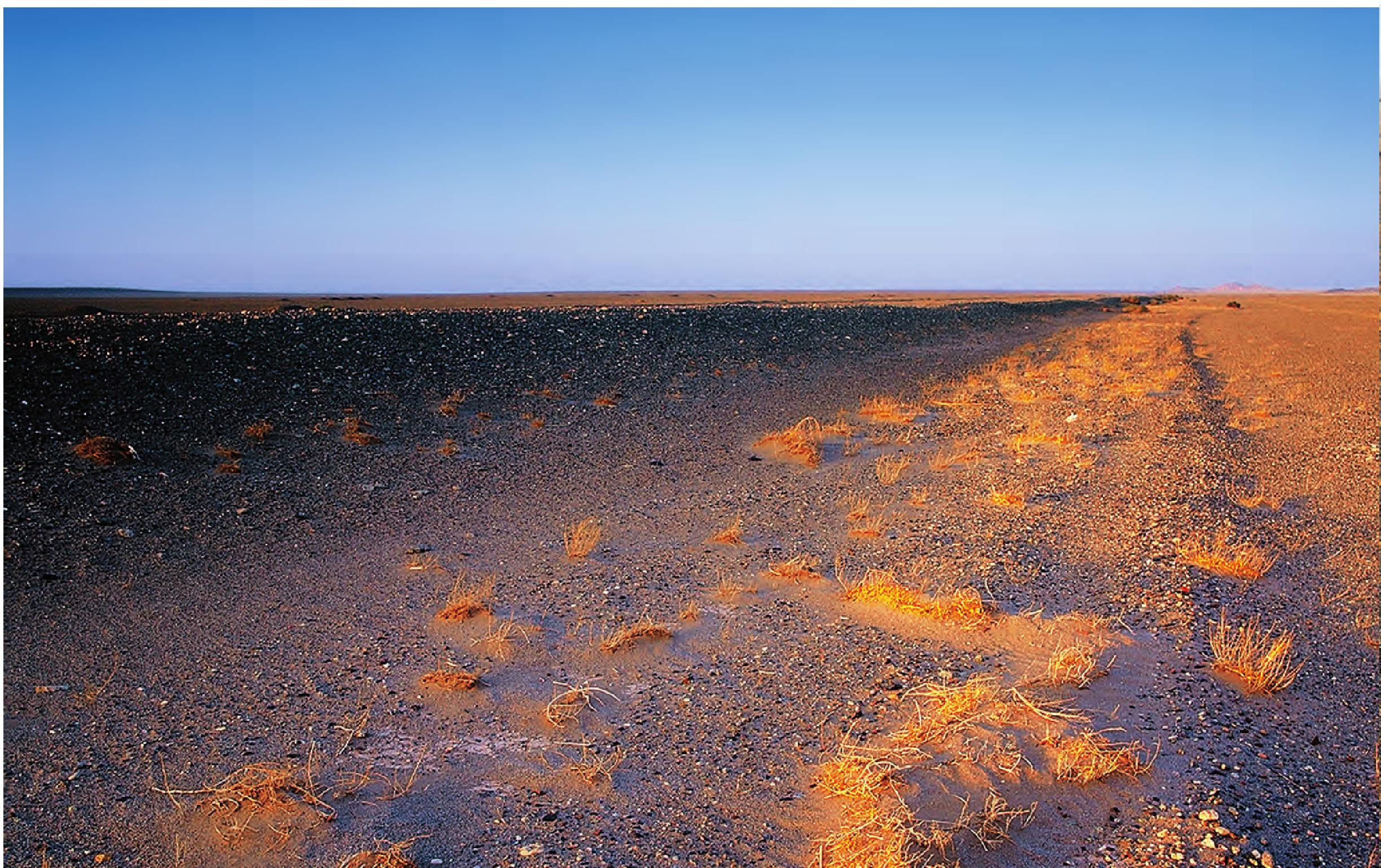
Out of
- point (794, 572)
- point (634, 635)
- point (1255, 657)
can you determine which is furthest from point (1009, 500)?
point (634, 635)

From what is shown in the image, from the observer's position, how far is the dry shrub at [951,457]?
14.0 meters

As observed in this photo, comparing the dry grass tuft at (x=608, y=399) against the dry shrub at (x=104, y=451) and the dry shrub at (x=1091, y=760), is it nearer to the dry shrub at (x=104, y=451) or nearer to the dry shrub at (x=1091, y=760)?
the dry shrub at (x=104, y=451)

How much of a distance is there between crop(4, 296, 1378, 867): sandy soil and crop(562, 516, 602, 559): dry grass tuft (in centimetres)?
32

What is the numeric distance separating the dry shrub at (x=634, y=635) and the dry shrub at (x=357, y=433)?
342 inches

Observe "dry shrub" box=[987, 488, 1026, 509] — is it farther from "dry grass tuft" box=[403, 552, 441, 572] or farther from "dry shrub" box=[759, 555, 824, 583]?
"dry grass tuft" box=[403, 552, 441, 572]

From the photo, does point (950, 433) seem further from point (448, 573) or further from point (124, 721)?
point (124, 721)

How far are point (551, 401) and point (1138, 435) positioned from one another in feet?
36.9

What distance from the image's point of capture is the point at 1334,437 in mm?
16203

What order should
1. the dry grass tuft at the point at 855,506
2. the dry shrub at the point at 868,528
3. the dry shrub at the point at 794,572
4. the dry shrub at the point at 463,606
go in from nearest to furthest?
1. the dry shrub at the point at 463,606
2. the dry shrub at the point at 794,572
3. the dry shrub at the point at 868,528
4. the dry grass tuft at the point at 855,506

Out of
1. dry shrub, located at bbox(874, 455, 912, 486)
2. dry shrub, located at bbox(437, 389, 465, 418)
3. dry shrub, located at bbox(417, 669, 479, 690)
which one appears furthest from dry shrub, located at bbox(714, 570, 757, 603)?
dry shrub, located at bbox(437, 389, 465, 418)

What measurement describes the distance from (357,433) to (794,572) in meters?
9.02

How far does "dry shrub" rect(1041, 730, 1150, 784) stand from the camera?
17.8ft

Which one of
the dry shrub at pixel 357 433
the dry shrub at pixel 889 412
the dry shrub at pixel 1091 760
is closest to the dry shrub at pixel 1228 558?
the dry shrub at pixel 1091 760

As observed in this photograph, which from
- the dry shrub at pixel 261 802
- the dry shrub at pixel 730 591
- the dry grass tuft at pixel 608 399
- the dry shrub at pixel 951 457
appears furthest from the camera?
the dry grass tuft at pixel 608 399
